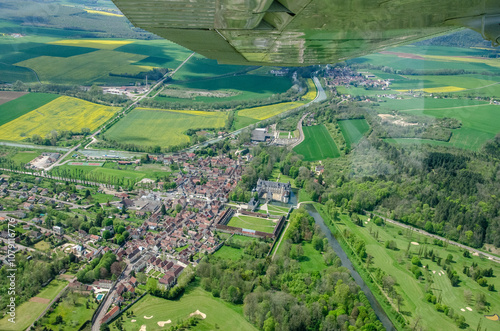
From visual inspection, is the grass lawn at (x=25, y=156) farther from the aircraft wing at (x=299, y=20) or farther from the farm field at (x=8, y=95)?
the aircraft wing at (x=299, y=20)

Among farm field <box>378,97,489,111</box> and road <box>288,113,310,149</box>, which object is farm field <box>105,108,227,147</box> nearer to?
road <box>288,113,310,149</box>

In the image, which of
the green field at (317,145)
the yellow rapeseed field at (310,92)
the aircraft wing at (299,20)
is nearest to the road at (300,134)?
the green field at (317,145)

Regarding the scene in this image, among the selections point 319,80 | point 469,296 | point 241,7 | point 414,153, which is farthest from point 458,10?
point 319,80

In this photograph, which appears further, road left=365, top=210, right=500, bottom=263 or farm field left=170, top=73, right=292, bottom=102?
farm field left=170, top=73, right=292, bottom=102

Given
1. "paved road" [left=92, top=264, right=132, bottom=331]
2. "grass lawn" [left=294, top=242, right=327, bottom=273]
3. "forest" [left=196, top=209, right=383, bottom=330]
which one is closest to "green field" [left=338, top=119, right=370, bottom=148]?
"grass lawn" [left=294, top=242, right=327, bottom=273]

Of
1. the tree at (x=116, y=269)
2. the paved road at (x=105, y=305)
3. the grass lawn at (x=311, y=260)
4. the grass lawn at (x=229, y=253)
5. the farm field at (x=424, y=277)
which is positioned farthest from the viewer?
the grass lawn at (x=229, y=253)

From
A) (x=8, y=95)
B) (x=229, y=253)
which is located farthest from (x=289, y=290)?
(x=8, y=95)
